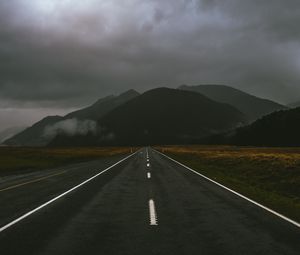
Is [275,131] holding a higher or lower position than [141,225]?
higher

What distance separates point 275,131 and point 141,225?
146 metres

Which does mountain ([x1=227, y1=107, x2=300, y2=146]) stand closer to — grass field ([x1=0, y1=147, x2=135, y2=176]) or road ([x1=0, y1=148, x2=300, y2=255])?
grass field ([x1=0, y1=147, x2=135, y2=176])

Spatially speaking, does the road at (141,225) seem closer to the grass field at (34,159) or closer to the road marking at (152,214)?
the road marking at (152,214)

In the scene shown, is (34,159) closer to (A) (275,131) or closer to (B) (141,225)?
(B) (141,225)

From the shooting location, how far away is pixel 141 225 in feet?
33.6

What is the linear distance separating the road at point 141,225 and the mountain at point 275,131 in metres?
124

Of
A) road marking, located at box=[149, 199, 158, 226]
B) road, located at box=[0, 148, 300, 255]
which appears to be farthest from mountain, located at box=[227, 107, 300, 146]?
road marking, located at box=[149, 199, 158, 226]

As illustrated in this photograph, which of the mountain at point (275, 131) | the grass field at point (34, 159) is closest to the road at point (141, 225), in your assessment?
the grass field at point (34, 159)

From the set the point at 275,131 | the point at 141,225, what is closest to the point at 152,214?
the point at 141,225

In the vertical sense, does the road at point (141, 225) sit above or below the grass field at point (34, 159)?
below

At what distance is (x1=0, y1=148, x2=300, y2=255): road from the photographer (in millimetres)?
7902

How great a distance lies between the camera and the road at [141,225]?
7.90 metres

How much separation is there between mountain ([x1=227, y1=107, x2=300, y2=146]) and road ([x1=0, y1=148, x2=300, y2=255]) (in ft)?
407

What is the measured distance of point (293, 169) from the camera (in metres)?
25.8
